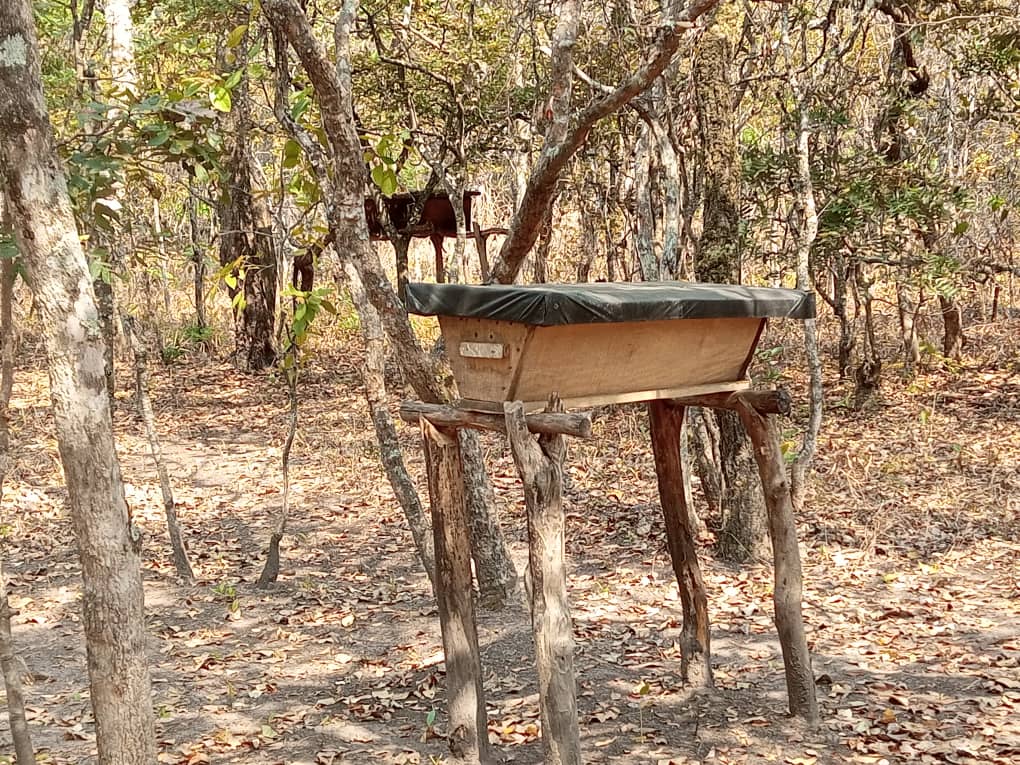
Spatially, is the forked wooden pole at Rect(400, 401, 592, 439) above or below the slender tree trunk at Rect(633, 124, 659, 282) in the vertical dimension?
below

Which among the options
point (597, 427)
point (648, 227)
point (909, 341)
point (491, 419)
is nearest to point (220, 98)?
point (491, 419)

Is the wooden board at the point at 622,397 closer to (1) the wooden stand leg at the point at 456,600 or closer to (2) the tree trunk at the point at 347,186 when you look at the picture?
(1) the wooden stand leg at the point at 456,600

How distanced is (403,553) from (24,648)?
274 centimetres

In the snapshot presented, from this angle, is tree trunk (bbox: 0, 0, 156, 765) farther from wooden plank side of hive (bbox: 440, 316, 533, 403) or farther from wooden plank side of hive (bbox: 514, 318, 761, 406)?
wooden plank side of hive (bbox: 514, 318, 761, 406)

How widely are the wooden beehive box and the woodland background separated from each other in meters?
1.07

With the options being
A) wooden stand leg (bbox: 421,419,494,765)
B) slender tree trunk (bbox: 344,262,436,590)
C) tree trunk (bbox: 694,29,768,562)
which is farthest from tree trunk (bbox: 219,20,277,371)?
wooden stand leg (bbox: 421,419,494,765)

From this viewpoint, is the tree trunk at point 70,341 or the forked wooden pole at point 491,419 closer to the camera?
the tree trunk at point 70,341

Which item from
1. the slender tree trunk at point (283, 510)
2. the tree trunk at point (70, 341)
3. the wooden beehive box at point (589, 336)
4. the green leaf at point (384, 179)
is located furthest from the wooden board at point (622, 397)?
the slender tree trunk at point (283, 510)

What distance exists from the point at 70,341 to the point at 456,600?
2.03 m

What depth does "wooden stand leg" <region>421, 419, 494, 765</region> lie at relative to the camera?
4.45 meters

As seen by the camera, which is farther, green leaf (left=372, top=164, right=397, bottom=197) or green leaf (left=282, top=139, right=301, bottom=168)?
green leaf (left=282, top=139, right=301, bottom=168)

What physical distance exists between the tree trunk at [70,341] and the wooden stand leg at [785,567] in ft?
9.23

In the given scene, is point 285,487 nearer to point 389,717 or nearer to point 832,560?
point 389,717

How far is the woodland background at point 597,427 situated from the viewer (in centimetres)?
492
